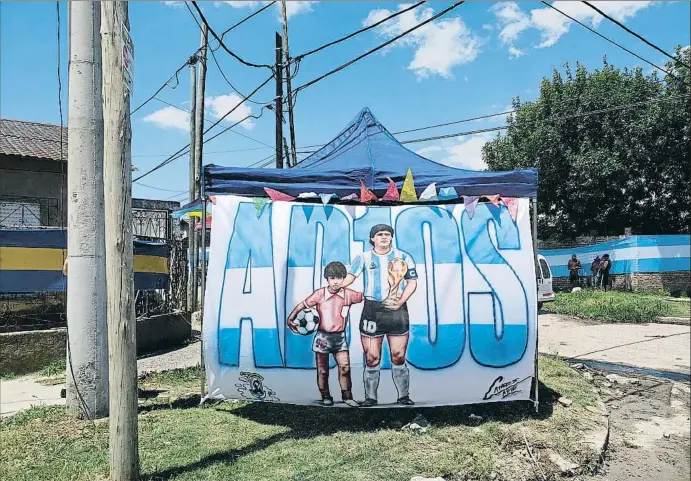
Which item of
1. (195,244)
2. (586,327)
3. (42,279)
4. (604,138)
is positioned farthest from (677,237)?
(42,279)

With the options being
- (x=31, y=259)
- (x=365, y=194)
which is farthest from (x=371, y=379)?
(x=31, y=259)

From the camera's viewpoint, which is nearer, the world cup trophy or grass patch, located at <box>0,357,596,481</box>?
grass patch, located at <box>0,357,596,481</box>

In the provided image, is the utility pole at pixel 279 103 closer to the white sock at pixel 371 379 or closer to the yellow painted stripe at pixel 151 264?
the yellow painted stripe at pixel 151 264

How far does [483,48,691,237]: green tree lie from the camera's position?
68.9ft

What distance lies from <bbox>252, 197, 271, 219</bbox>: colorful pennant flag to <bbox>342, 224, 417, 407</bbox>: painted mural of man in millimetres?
1120

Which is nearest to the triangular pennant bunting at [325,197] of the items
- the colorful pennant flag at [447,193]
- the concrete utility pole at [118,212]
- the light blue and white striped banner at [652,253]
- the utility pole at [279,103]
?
the colorful pennant flag at [447,193]

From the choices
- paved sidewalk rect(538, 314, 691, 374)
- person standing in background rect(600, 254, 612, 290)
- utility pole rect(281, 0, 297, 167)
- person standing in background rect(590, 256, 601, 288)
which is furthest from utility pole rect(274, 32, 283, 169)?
person standing in background rect(590, 256, 601, 288)

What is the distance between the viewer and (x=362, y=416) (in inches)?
221

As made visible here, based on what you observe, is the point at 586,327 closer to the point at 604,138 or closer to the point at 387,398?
the point at 387,398

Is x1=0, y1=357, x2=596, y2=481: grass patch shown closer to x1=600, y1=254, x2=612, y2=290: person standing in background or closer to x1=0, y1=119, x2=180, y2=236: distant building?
x1=0, y1=119, x2=180, y2=236: distant building

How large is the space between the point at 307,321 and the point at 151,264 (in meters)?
5.98

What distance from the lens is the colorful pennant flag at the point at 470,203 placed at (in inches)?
221

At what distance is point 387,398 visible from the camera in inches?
207

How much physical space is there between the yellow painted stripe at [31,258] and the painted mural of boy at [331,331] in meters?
5.51
